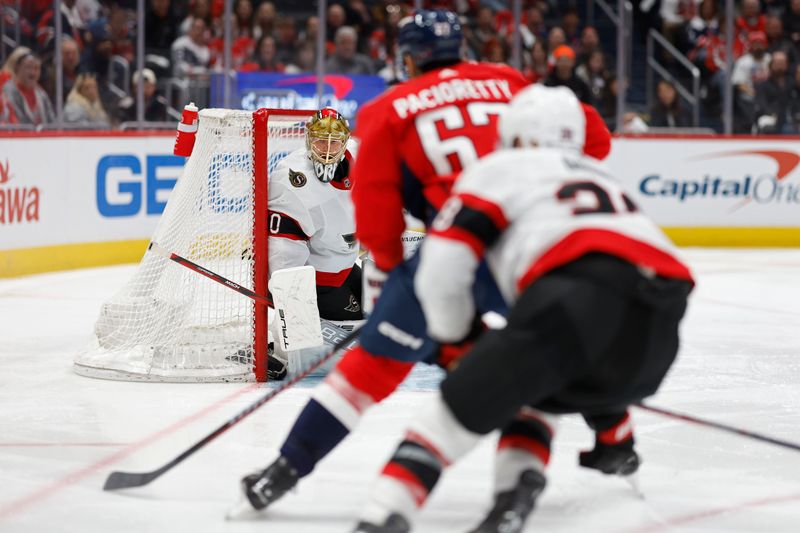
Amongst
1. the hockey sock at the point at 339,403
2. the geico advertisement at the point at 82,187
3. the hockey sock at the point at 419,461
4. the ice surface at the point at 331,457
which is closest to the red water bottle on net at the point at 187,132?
the ice surface at the point at 331,457

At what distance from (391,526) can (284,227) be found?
2.17 meters

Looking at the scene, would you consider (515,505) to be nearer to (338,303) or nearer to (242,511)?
(242,511)

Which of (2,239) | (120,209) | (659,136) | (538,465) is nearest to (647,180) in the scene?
(659,136)

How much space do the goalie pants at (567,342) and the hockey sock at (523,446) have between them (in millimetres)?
197

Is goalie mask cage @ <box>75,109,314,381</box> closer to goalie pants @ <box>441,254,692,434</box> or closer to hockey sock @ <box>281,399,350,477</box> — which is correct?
hockey sock @ <box>281,399,350,477</box>

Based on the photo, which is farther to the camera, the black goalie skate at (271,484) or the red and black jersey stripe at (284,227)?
the red and black jersey stripe at (284,227)

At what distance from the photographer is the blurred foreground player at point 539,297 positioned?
1982 millimetres

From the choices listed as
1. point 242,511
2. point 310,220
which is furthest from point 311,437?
point 310,220

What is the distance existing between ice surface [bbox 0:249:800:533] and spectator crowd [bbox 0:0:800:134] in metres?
3.37

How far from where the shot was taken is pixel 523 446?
2.24 m

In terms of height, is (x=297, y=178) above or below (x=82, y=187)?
above

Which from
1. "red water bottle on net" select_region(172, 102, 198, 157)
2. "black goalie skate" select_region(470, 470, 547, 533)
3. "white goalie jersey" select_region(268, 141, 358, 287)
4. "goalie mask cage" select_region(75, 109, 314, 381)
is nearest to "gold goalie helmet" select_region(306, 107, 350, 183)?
"white goalie jersey" select_region(268, 141, 358, 287)

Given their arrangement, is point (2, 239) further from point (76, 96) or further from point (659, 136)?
point (659, 136)

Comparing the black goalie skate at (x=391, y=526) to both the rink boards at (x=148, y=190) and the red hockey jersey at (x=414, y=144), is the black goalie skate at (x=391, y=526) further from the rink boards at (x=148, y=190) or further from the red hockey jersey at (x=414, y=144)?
the rink boards at (x=148, y=190)
